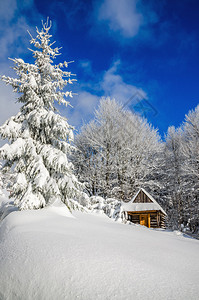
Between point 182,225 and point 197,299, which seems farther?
point 182,225

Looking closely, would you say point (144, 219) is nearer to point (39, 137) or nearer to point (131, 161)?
point (131, 161)

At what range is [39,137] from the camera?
27.4ft

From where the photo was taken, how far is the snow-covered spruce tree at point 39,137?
7172 millimetres

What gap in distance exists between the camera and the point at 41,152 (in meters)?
7.61

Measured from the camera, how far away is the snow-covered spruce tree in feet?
23.5

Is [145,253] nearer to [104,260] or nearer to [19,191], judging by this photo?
[104,260]

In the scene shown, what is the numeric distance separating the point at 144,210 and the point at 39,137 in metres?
11.4

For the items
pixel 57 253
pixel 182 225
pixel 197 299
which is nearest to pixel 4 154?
pixel 57 253

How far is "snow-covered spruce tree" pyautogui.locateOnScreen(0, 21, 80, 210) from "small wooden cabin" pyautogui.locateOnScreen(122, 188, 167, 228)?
9108mm

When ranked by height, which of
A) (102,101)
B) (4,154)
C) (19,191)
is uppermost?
(102,101)

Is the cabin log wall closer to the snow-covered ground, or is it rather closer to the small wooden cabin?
the small wooden cabin

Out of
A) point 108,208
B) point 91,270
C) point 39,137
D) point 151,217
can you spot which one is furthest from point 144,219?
point 91,270

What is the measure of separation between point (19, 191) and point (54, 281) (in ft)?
20.0

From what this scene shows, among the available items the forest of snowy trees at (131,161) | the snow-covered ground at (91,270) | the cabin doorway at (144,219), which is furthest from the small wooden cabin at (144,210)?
the snow-covered ground at (91,270)
